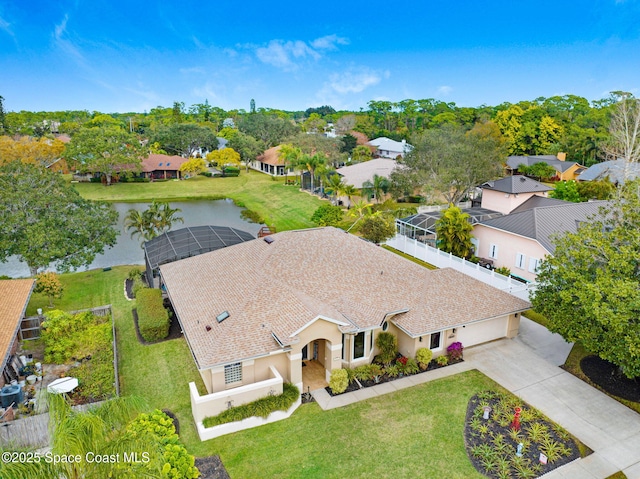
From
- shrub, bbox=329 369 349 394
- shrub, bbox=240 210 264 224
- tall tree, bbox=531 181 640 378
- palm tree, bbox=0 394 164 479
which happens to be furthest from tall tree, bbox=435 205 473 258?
palm tree, bbox=0 394 164 479

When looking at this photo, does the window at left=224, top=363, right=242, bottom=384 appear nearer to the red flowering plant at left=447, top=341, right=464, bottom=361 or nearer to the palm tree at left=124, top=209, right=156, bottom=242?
the red flowering plant at left=447, top=341, right=464, bottom=361

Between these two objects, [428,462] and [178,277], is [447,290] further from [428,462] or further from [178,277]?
[178,277]

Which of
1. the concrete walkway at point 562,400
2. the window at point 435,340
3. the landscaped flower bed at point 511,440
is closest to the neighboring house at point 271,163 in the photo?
the window at point 435,340

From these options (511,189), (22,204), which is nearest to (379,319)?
(22,204)

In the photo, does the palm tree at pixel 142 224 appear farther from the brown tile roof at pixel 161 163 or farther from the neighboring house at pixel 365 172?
the brown tile roof at pixel 161 163

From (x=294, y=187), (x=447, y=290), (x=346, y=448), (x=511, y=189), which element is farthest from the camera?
(x=294, y=187)

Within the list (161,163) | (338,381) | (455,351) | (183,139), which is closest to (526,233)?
(455,351)

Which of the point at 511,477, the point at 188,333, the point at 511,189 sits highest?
the point at 511,189
